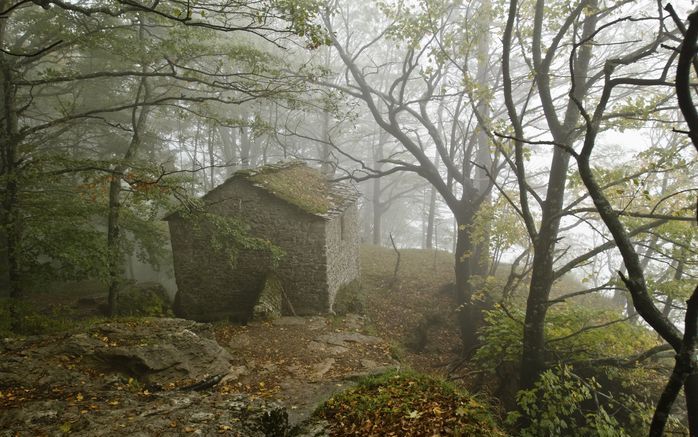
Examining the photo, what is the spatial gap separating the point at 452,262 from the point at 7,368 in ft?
58.2

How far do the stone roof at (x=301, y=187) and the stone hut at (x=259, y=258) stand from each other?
0.16 ft

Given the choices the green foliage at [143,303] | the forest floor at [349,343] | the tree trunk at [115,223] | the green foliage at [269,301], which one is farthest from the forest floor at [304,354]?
the green foliage at [143,303]

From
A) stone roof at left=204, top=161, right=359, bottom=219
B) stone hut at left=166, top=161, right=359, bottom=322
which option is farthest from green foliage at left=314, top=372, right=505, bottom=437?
stone roof at left=204, top=161, right=359, bottom=219

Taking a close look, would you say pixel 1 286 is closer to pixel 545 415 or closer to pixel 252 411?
pixel 252 411

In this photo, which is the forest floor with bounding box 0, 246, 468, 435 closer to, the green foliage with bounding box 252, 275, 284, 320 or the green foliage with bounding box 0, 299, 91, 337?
the green foliage with bounding box 252, 275, 284, 320

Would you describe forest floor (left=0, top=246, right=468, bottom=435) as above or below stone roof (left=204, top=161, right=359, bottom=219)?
below

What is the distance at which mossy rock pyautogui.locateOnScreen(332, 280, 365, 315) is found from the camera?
12.8 meters

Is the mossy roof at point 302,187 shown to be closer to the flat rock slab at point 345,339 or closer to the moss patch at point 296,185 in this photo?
the moss patch at point 296,185

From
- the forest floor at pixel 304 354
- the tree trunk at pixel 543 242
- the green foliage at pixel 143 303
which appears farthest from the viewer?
the green foliage at pixel 143 303

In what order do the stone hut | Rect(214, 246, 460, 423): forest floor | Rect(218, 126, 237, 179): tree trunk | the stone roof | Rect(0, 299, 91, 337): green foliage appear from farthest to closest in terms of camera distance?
Rect(218, 126, 237, 179): tree trunk → the stone roof → the stone hut → Rect(0, 299, 91, 337): green foliage → Rect(214, 246, 460, 423): forest floor

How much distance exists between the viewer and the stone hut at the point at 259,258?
1192 centimetres

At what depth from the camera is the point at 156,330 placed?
7785 millimetres

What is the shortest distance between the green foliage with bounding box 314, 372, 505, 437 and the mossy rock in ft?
24.5

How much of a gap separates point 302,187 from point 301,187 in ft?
0.25
